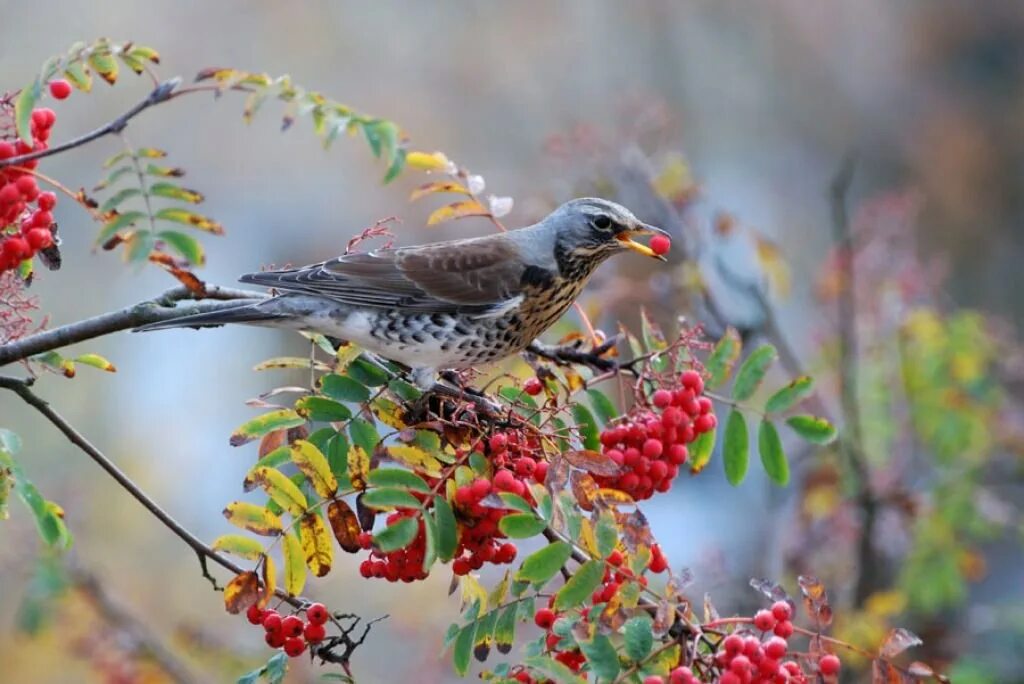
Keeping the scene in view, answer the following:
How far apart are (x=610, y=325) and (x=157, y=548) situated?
7.31 ft

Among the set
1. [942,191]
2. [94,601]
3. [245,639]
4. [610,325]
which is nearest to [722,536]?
[610,325]

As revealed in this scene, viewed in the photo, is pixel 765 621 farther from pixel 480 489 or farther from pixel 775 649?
pixel 480 489

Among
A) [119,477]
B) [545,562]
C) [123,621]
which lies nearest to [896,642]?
[545,562]

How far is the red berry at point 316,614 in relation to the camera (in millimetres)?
1618

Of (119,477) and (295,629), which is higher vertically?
(119,477)

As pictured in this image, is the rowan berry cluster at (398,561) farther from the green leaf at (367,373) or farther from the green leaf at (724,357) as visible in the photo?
the green leaf at (724,357)

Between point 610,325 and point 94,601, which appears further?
point 610,325

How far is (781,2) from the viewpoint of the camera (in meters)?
9.55

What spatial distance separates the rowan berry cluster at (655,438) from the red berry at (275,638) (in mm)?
480

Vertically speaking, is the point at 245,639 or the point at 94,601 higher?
the point at 245,639

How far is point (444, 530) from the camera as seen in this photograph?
1527 mm

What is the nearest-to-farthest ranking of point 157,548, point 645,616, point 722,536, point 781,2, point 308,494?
point 645,616 < point 308,494 < point 157,548 < point 722,536 < point 781,2

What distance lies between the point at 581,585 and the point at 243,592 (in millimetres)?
423

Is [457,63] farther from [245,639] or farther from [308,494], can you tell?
[308,494]
